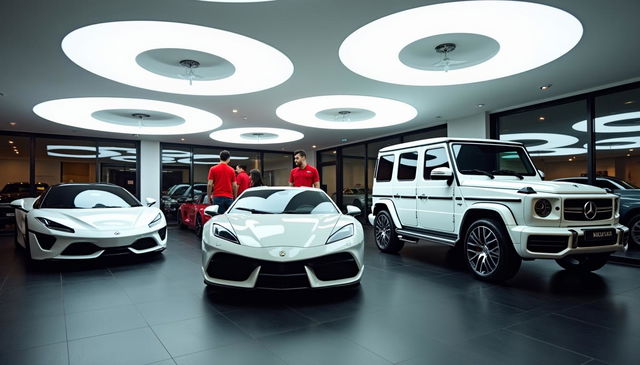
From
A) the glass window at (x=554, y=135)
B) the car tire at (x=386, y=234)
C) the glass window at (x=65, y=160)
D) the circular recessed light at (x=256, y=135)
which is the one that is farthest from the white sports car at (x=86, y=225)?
the glass window at (x=554, y=135)

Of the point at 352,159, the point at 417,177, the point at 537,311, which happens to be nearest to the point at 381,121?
the point at 352,159

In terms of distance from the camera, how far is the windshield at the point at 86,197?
16.2 ft

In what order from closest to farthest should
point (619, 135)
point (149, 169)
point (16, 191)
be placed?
1. point (619, 135)
2. point (16, 191)
3. point (149, 169)

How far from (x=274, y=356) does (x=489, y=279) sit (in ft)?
9.56

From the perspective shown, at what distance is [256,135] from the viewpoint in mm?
12039

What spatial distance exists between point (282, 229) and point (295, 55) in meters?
2.70

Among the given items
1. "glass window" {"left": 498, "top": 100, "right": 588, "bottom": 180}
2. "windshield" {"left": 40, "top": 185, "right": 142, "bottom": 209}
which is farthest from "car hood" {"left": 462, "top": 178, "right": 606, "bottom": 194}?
"windshield" {"left": 40, "top": 185, "right": 142, "bottom": 209}

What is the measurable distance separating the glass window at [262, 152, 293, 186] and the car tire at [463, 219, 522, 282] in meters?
11.2

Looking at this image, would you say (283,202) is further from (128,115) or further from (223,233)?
(128,115)

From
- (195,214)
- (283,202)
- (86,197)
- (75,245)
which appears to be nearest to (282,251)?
(283,202)

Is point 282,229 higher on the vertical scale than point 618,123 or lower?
lower

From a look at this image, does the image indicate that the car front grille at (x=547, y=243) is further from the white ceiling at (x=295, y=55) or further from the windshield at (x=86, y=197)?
the windshield at (x=86, y=197)

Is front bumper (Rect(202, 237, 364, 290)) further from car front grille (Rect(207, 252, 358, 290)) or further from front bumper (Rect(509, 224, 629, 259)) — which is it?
front bumper (Rect(509, 224, 629, 259))

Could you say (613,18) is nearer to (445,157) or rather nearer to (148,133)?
(445,157)
